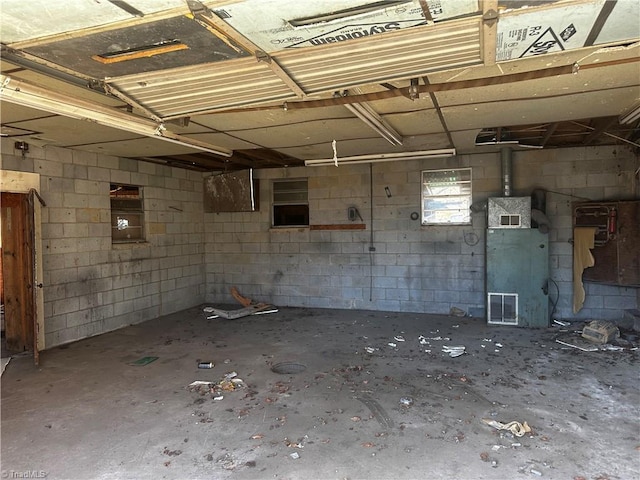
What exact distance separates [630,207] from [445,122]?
3.09 m

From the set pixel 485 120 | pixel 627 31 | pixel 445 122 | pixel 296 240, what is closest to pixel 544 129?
pixel 485 120

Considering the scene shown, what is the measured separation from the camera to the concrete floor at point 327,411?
8.19 feet

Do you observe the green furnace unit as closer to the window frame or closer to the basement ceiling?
the window frame

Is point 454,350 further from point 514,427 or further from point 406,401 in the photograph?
point 514,427

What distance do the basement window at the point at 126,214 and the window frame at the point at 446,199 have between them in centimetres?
456

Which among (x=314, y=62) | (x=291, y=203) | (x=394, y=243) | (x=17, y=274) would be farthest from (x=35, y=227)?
(x=394, y=243)

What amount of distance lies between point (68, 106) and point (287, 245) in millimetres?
4859

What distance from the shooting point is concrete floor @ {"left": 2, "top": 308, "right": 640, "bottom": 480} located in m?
2.50

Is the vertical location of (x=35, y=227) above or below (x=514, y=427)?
above

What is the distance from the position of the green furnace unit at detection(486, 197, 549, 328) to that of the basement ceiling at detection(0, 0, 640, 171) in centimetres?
175

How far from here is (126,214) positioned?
6254 millimetres

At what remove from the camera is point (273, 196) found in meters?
7.49

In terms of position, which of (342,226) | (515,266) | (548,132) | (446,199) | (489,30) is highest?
(548,132)

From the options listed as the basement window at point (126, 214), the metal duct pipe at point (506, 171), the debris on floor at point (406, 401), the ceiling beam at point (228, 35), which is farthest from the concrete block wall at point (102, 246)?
the metal duct pipe at point (506, 171)
